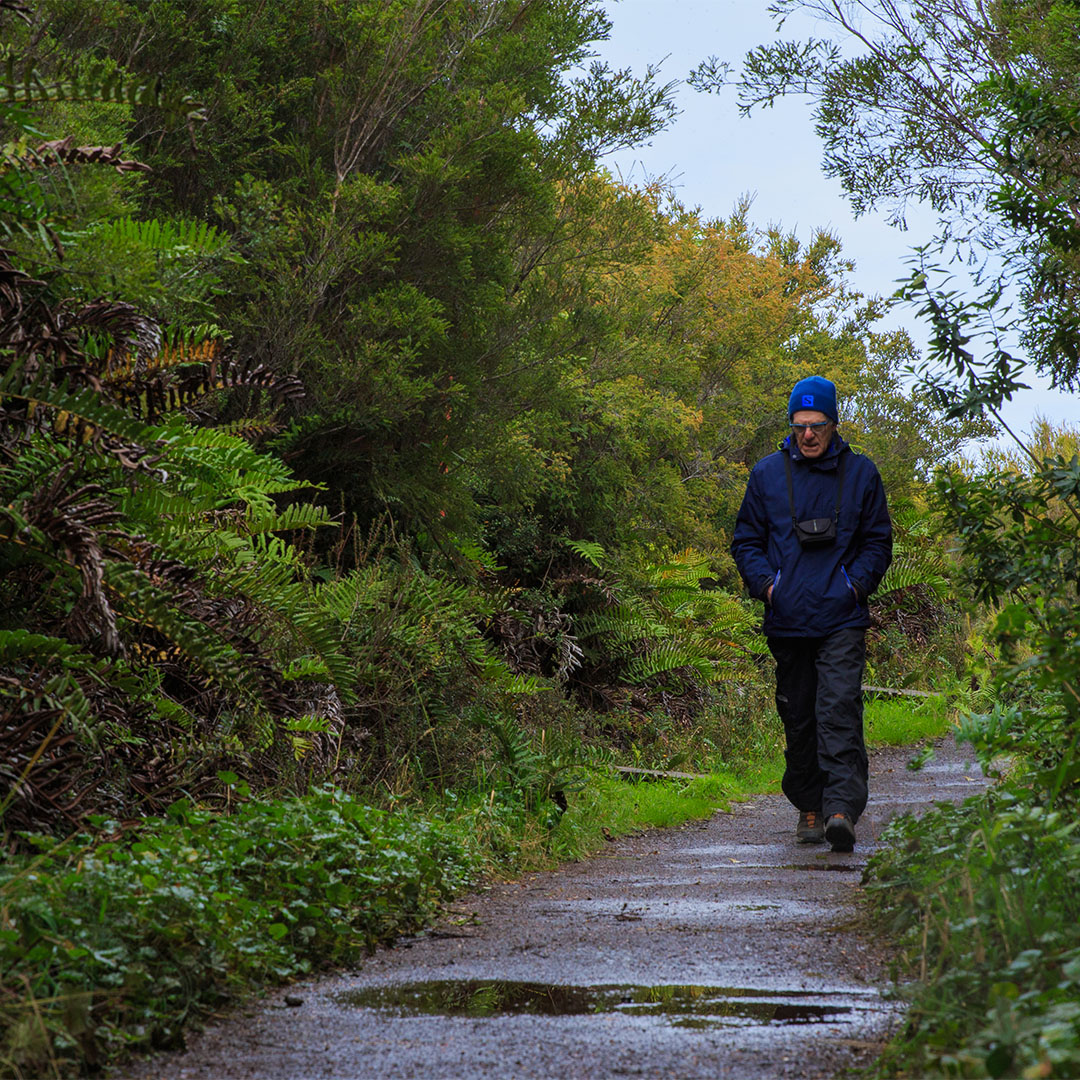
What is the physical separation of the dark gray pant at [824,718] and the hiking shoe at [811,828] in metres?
0.04

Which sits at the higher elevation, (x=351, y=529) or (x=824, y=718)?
(x=351, y=529)

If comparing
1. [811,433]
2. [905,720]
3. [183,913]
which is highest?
[811,433]

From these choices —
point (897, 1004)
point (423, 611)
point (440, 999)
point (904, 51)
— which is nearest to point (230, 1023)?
point (440, 999)

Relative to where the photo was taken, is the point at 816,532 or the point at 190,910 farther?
the point at 816,532

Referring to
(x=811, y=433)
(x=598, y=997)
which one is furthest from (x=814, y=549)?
(x=598, y=997)

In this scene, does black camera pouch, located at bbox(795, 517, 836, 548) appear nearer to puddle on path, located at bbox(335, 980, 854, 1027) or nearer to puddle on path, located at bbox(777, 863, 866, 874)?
puddle on path, located at bbox(777, 863, 866, 874)

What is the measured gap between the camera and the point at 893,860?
4.49m

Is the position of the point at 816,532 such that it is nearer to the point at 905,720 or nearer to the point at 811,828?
the point at 811,828

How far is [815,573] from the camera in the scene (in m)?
6.69

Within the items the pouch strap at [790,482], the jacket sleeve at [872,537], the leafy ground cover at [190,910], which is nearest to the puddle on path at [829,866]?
the leafy ground cover at [190,910]

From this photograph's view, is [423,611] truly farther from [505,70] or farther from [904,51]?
[904,51]

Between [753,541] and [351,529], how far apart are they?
8.65 feet

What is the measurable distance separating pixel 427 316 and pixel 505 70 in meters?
2.28

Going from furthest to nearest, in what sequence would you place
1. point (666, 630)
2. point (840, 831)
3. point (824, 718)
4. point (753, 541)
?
point (666, 630), point (753, 541), point (824, 718), point (840, 831)
